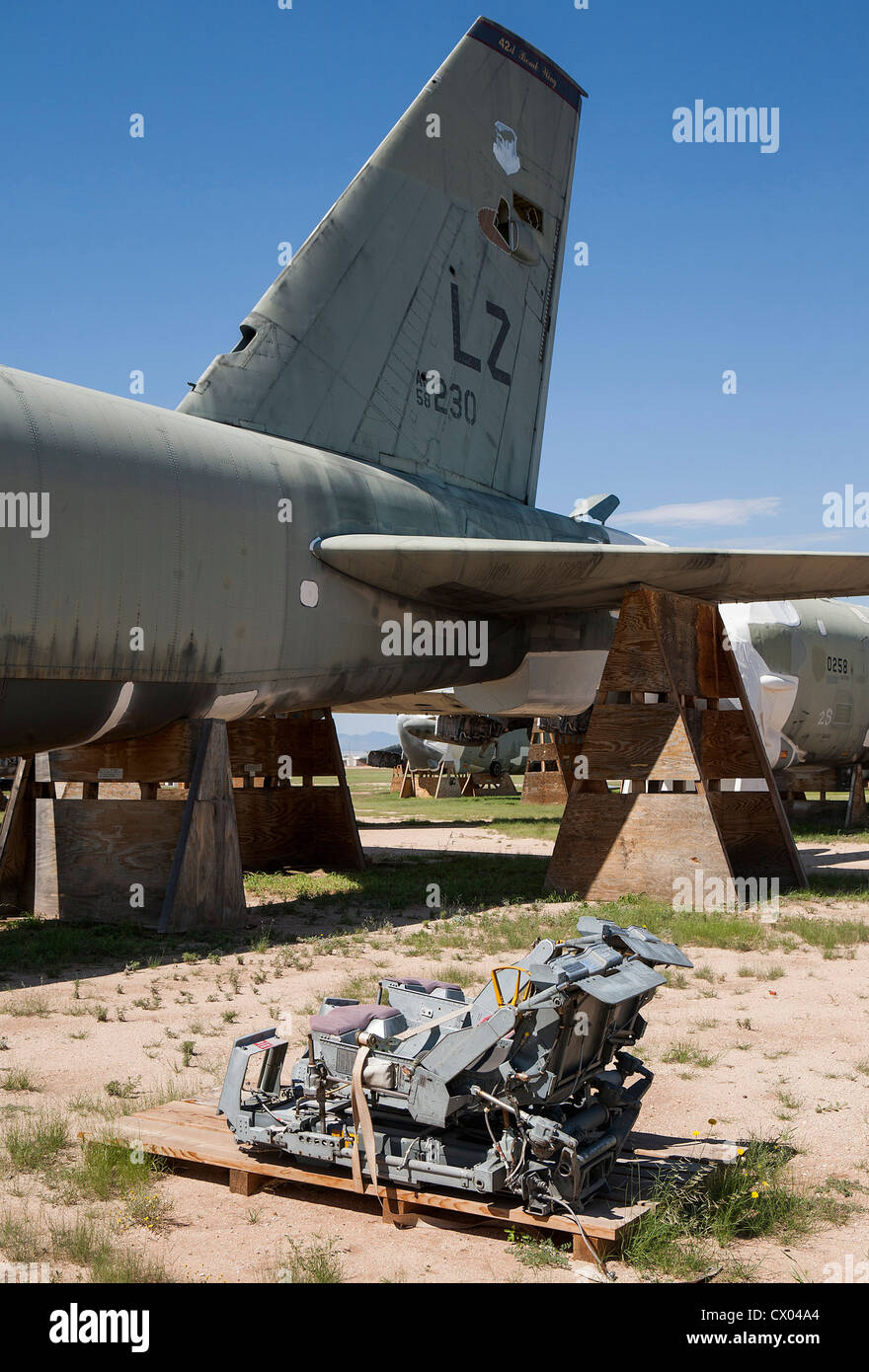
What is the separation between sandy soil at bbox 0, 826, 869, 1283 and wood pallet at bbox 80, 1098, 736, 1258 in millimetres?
96

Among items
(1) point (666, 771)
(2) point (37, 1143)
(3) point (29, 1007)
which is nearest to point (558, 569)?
(1) point (666, 771)

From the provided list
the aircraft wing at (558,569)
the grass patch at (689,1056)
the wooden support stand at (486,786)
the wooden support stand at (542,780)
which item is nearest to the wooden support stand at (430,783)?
the wooden support stand at (486,786)

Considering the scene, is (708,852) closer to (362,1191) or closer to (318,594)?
(318,594)

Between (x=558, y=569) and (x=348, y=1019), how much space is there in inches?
325

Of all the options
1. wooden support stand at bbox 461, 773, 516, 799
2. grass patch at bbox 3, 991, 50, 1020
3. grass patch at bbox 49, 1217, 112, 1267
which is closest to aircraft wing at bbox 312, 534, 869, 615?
grass patch at bbox 3, 991, 50, 1020

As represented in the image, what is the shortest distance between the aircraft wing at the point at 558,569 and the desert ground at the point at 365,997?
12.2ft

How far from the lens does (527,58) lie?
1450 centimetres

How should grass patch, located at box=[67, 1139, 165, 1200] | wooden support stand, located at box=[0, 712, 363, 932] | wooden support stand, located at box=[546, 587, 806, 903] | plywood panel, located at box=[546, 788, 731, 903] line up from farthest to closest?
wooden support stand, located at box=[546, 587, 806, 903], plywood panel, located at box=[546, 788, 731, 903], wooden support stand, located at box=[0, 712, 363, 932], grass patch, located at box=[67, 1139, 165, 1200]

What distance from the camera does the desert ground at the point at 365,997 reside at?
407 cm

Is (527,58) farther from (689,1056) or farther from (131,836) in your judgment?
(689,1056)

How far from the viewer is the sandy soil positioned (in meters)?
4.14

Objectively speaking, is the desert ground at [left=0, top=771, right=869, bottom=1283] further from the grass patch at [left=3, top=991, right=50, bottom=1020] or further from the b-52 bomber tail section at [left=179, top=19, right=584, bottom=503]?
the b-52 bomber tail section at [left=179, top=19, right=584, bottom=503]

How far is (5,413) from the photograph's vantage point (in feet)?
29.5

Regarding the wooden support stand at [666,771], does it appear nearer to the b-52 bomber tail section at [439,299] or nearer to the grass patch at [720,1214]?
the b-52 bomber tail section at [439,299]
